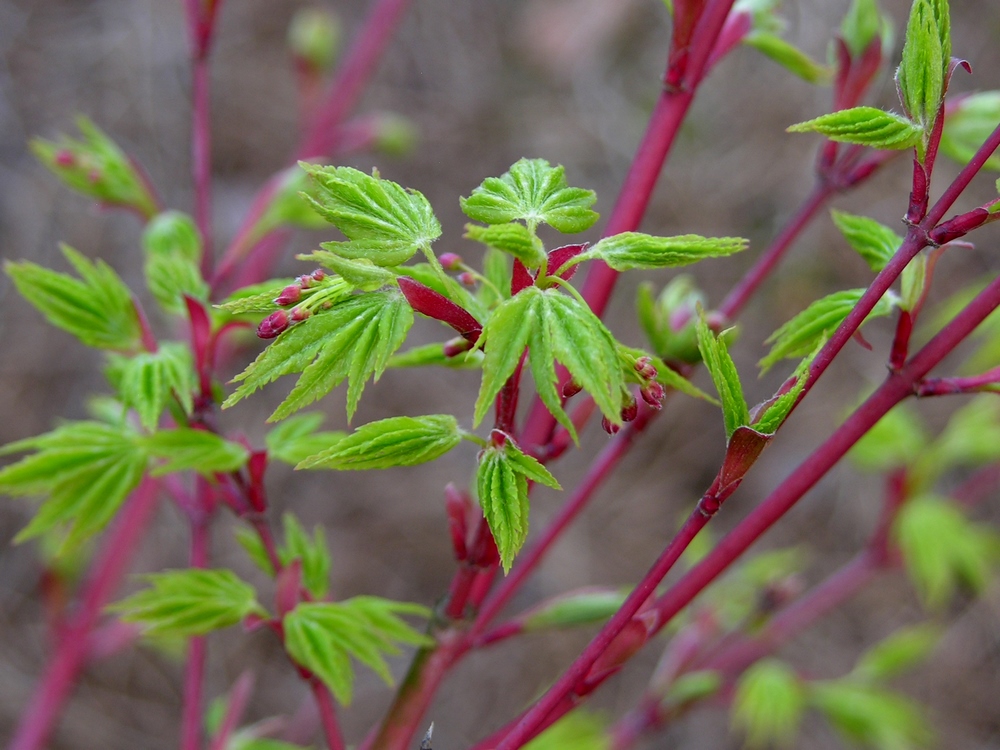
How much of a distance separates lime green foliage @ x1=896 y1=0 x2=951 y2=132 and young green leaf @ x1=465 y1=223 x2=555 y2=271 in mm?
321

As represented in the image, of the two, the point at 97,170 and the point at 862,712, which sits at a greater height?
the point at 97,170

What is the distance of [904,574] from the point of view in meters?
2.70

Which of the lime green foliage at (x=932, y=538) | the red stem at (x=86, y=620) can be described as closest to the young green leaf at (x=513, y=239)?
the red stem at (x=86, y=620)

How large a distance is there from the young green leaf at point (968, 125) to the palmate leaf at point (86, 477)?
971 millimetres

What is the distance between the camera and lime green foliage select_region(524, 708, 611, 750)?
1.40 meters

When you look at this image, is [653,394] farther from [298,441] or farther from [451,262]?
[298,441]

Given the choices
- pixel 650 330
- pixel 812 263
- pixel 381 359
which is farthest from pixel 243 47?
pixel 381 359

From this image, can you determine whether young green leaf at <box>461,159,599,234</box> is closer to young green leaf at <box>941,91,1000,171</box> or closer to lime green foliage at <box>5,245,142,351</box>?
lime green foliage at <box>5,245,142,351</box>

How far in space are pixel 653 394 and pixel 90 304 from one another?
0.61m

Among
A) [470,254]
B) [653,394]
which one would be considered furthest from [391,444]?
[470,254]

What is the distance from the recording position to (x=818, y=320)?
2.65ft

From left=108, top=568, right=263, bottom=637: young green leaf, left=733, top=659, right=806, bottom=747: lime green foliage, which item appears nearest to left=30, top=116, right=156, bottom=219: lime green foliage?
left=108, top=568, right=263, bottom=637: young green leaf

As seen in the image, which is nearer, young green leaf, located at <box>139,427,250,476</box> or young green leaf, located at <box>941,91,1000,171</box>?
young green leaf, located at <box>139,427,250,476</box>

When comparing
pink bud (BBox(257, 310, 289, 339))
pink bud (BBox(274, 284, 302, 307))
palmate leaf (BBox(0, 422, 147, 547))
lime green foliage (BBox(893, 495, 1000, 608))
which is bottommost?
lime green foliage (BBox(893, 495, 1000, 608))
